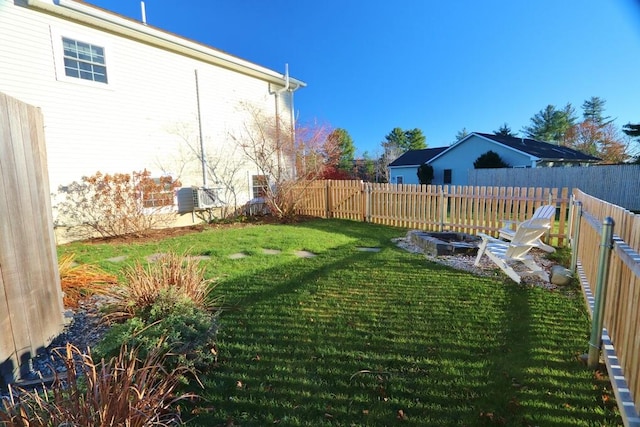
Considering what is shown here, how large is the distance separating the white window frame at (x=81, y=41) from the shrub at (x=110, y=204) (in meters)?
2.36

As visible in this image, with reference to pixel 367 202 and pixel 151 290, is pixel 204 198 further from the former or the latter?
pixel 151 290

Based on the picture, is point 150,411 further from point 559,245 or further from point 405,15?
point 405,15

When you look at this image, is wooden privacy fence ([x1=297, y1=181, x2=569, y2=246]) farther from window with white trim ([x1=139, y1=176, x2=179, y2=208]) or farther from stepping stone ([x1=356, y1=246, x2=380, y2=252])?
window with white trim ([x1=139, y1=176, x2=179, y2=208])

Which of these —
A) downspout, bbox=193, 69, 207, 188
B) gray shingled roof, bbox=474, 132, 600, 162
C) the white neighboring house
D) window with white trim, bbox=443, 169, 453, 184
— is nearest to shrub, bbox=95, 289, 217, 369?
the white neighboring house

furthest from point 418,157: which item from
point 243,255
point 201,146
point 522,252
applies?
point 243,255

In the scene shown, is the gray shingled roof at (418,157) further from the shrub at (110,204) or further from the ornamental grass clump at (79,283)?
the ornamental grass clump at (79,283)

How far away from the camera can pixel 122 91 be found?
8.66m

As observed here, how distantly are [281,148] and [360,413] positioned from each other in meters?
10.4

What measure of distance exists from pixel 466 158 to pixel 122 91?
869 inches

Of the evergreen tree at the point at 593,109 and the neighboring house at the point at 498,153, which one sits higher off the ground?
the evergreen tree at the point at 593,109

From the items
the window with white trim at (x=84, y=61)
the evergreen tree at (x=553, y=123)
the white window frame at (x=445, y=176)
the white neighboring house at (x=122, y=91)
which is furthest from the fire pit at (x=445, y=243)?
the evergreen tree at (x=553, y=123)

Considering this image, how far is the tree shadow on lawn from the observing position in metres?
1.98

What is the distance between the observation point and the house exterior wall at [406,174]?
88.8 ft

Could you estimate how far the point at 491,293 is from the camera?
13.0 feet
